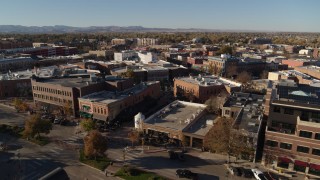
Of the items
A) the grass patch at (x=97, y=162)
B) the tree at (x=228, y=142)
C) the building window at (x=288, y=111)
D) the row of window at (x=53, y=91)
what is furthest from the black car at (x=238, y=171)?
the row of window at (x=53, y=91)

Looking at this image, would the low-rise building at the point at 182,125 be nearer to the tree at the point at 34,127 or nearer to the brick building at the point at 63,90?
the tree at the point at 34,127

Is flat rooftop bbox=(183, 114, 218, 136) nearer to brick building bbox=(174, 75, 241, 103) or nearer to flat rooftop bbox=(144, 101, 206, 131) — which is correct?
flat rooftop bbox=(144, 101, 206, 131)

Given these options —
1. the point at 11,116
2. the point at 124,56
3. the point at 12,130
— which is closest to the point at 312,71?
the point at 124,56

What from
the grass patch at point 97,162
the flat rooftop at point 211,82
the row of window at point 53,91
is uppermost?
the flat rooftop at point 211,82

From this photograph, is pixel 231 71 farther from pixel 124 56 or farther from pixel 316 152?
pixel 316 152

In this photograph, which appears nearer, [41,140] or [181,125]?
[41,140]

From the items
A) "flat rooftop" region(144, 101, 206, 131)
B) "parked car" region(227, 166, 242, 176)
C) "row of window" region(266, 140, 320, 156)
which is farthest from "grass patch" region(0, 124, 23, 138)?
"row of window" region(266, 140, 320, 156)
